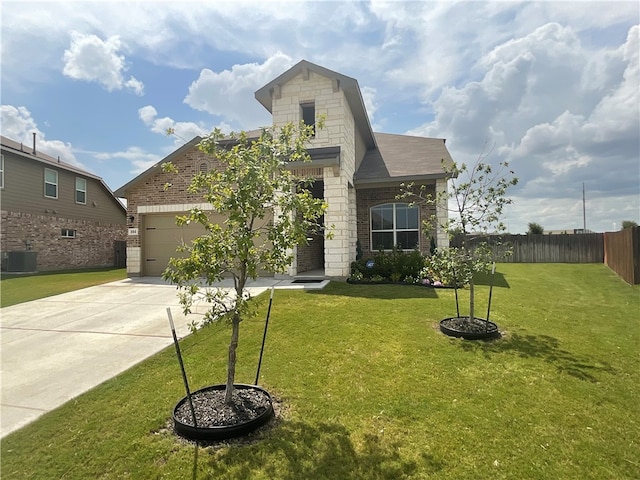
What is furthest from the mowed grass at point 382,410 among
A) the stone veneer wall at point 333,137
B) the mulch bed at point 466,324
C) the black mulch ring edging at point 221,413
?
the stone veneer wall at point 333,137

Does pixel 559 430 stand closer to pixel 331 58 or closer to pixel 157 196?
pixel 331 58

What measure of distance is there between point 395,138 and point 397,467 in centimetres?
1745

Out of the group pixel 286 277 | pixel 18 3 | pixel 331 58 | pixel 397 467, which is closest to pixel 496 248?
pixel 397 467

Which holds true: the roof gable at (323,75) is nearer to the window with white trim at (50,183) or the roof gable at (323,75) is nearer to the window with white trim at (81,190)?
the window with white trim at (50,183)

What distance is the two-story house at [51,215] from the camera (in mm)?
16188

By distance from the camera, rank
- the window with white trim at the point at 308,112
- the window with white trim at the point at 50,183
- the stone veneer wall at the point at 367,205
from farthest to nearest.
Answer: the window with white trim at the point at 50,183 → the stone veneer wall at the point at 367,205 → the window with white trim at the point at 308,112

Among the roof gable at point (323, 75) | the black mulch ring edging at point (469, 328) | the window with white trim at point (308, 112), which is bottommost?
the black mulch ring edging at point (469, 328)

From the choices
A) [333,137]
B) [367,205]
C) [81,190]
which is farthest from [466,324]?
[81,190]

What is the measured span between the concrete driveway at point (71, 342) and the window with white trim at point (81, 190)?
42.5 ft

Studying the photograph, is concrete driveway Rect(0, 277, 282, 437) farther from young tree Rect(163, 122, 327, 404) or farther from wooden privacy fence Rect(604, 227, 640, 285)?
wooden privacy fence Rect(604, 227, 640, 285)

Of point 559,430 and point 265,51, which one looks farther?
point 265,51

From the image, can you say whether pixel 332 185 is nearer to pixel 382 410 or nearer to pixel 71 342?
pixel 71 342

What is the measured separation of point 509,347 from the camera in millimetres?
5480

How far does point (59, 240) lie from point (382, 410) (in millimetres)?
21148
